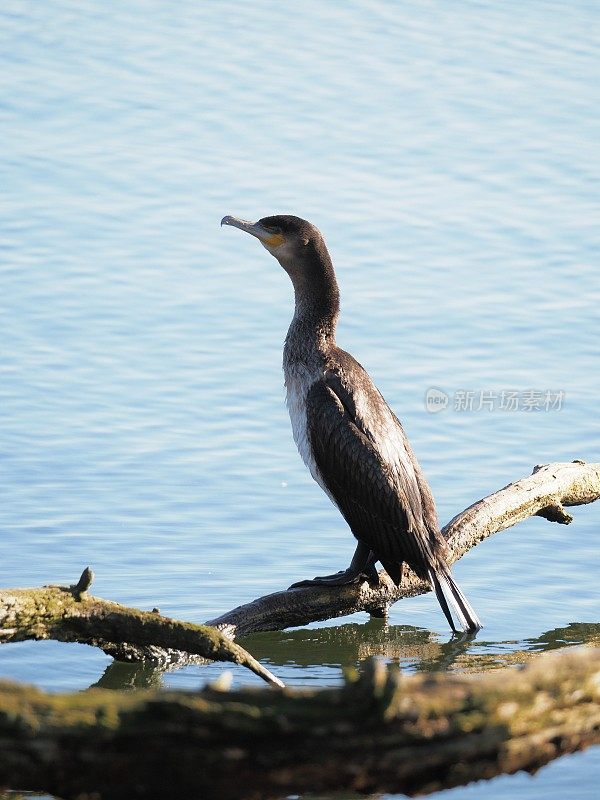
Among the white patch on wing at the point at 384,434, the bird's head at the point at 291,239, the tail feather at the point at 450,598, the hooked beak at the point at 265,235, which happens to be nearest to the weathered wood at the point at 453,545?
the tail feather at the point at 450,598

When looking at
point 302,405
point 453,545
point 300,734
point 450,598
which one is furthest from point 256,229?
point 300,734

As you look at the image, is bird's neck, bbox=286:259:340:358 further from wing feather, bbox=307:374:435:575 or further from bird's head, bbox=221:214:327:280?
wing feather, bbox=307:374:435:575

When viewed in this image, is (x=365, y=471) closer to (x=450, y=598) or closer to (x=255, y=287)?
(x=450, y=598)

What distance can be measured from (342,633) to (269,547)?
1252mm

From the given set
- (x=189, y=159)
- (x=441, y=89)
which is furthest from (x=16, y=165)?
(x=441, y=89)

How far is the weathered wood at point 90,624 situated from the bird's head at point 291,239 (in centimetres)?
270

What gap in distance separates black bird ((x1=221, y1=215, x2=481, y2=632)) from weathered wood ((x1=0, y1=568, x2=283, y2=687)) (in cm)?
149

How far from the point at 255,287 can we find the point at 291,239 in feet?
17.3

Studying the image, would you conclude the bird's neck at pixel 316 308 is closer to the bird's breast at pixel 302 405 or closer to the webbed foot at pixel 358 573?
the bird's breast at pixel 302 405

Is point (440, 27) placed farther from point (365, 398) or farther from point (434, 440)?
point (365, 398)

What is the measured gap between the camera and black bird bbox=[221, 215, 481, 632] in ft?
20.4

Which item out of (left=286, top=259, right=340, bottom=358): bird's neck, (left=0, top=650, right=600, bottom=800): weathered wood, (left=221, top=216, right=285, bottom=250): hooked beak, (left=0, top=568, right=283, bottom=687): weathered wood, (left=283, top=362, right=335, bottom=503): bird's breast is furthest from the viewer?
(left=221, top=216, right=285, bottom=250): hooked beak

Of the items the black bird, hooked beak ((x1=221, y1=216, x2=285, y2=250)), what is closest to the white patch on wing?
the black bird

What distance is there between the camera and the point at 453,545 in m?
6.57
